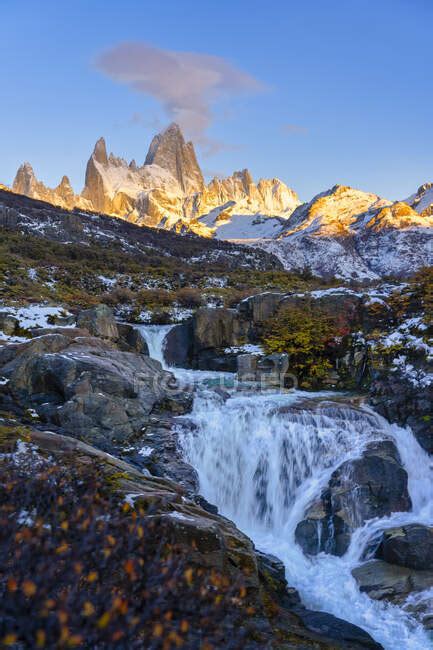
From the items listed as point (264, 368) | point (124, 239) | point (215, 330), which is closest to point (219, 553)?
point (264, 368)

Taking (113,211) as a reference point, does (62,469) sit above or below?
below

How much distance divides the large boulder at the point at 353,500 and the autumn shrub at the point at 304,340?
506 cm

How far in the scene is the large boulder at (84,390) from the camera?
10.5 m

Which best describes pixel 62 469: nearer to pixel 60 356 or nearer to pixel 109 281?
pixel 60 356

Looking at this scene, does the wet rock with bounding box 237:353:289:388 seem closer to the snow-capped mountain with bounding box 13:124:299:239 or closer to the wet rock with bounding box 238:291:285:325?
the wet rock with bounding box 238:291:285:325

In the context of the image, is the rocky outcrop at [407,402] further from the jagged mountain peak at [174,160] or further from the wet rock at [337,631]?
the jagged mountain peak at [174,160]

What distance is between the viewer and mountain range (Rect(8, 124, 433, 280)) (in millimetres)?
78812

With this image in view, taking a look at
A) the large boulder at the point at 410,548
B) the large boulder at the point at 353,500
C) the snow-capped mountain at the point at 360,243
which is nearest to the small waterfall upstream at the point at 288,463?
the large boulder at the point at 353,500

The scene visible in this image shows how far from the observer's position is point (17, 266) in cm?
2669

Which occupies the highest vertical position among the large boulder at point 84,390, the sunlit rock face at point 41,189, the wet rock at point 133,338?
the sunlit rock face at point 41,189

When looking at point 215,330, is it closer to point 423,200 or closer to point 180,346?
point 180,346

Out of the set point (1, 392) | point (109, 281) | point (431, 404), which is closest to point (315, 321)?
point (431, 404)

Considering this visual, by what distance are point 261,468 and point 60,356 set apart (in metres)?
5.93

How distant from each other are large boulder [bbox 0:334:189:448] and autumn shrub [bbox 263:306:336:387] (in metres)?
4.84
